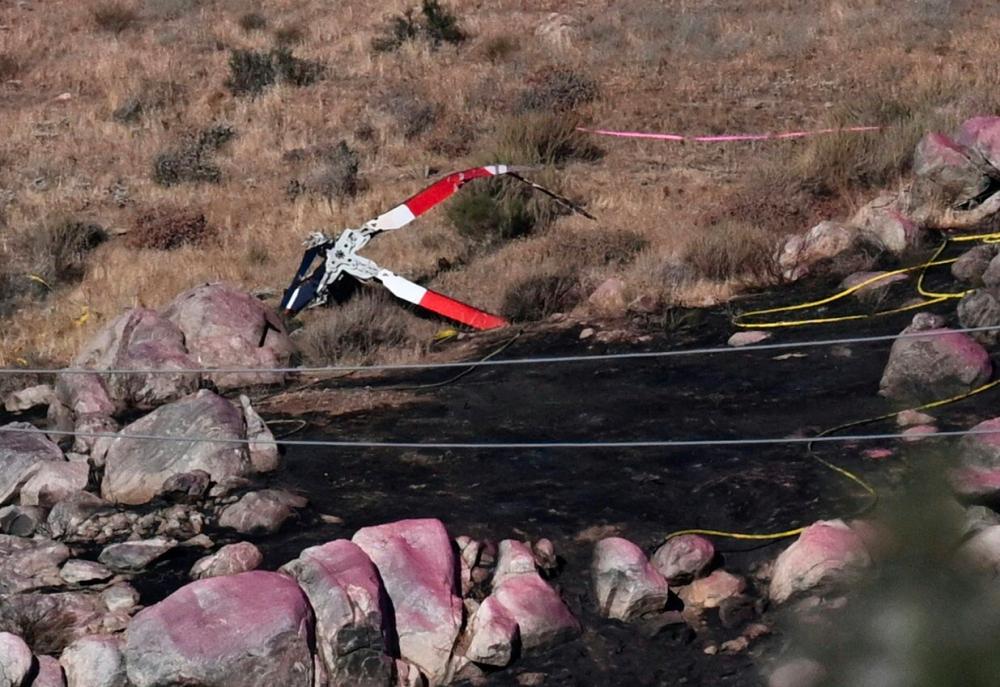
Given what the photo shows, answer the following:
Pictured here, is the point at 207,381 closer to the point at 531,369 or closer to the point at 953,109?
the point at 531,369

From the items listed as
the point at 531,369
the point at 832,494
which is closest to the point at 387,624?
the point at 832,494

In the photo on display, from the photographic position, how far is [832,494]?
27.5 ft

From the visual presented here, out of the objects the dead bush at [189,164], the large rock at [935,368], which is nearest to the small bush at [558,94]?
the dead bush at [189,164]

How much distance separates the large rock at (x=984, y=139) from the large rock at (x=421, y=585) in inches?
295

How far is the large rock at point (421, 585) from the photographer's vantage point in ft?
24.4

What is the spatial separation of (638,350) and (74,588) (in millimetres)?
4975

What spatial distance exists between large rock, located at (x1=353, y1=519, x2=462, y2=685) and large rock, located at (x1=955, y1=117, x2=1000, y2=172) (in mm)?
7502

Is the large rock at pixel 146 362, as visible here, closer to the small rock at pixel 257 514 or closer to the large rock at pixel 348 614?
the small rock at pixel 257 514

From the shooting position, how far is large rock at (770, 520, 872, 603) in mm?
7000

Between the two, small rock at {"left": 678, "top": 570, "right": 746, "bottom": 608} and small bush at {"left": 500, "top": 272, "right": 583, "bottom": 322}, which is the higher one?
small rock at {"left": 678, "top": 570, "right": 746, "bottom": 608}

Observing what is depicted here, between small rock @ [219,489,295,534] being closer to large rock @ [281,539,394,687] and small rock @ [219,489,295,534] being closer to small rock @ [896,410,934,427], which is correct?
large rock @ [281,539,394,687]

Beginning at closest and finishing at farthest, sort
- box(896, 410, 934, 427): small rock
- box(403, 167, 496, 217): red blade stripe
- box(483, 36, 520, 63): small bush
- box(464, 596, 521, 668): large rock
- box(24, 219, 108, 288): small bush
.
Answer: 1. box(464, 596, 521, 668): large rock
2. box(896, 410, 934, 427): small rock
3. box(403, 167, 496, 217): red blade stripe
4. box(24, 219, 108, 288): small bush
5. box(483, 36, 520, 63): small bush

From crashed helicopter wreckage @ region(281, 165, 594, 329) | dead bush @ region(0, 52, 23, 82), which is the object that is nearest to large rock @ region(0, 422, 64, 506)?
crashed helicopter wreckage @ region(281, 165, 594, 329)

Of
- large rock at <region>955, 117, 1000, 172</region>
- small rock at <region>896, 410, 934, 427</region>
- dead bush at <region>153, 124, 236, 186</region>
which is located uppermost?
large rock at <region>955, 117, 1000, 172</region>
